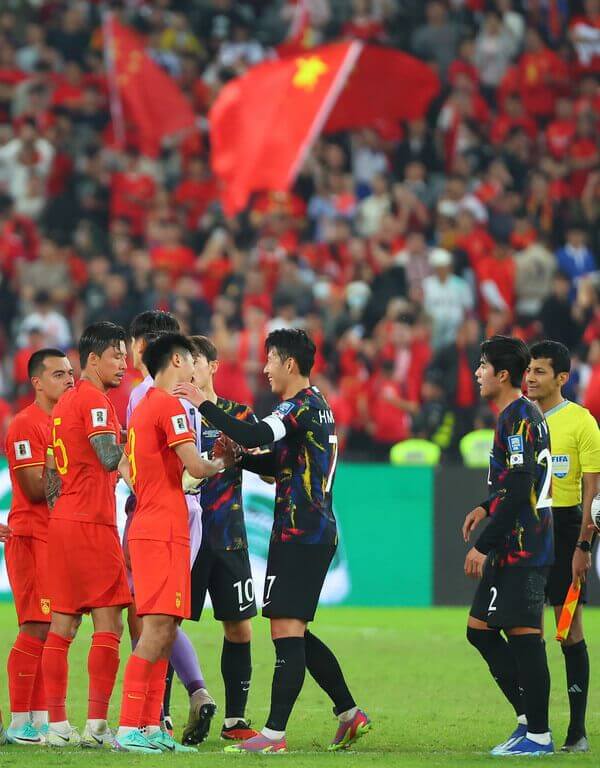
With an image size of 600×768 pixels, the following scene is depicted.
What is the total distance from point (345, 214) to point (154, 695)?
14424 mm

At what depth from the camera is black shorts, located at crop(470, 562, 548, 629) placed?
7.72m

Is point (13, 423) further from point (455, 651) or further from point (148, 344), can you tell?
point (455, 651)

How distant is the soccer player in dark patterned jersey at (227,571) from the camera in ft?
27.4

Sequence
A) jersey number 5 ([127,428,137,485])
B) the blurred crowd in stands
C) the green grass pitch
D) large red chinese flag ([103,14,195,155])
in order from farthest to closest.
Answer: large red chinese flag ([103,14,195,155])
the blurred crowd in stands
jersey number 5 ([127,428,137,485])
the green grass pitch

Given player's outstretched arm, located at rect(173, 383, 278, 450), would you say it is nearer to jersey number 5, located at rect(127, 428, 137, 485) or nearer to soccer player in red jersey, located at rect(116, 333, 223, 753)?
soccer player in red jersey, located at rect(116, 333, 223, 753)

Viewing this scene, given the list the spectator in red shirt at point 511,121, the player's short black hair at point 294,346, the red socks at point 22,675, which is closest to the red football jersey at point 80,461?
the red socks at point 22,675

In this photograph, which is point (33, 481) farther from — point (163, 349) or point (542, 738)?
point (542, 738)

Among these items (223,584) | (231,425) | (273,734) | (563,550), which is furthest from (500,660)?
(231,425)

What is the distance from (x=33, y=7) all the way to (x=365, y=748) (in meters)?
19.5

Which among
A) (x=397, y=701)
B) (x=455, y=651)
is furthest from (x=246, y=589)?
(x=455, y=651)

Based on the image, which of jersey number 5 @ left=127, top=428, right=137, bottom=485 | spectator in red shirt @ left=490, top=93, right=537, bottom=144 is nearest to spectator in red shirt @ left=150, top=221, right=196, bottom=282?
spectator in red shirt @ left=490, top=93, right=537, bottom=144

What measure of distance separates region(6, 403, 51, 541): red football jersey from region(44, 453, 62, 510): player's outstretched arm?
14 cm

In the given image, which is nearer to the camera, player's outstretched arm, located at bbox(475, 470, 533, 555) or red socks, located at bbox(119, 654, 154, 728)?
red socks, located at bbox(119, 654, 154, 728)

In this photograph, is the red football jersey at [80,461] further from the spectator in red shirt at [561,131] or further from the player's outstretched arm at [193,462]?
the spectator in red shirt at [561,131]
